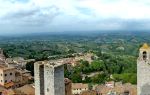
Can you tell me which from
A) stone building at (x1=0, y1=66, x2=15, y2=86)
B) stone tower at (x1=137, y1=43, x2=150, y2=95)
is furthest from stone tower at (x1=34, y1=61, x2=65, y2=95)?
stone building at (x1=0, y1=66, x2=15, y2=86)

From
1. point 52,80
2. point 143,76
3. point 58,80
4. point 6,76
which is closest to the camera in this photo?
point 52,80

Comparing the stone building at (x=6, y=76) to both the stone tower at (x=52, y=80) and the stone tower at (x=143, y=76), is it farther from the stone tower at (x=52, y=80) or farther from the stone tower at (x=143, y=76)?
the stone tower at (x=143, y=76)

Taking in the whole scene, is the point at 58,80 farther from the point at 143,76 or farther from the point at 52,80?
the point at 143,76

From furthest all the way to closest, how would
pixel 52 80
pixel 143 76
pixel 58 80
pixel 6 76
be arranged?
Answer: pixel 6 76 → pixel 143 76 → pixel 58 80 → pixel 52 80

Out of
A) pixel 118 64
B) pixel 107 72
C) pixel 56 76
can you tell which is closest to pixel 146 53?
pixel 56 76

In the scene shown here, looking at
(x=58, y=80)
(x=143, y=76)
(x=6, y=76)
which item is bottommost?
(x=6, y=76)

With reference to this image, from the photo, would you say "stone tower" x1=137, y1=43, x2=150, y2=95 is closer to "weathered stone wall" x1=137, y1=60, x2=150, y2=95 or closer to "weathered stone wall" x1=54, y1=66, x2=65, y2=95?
"weathered stone wall" x1=137, y1=60, x2=150, y2=95

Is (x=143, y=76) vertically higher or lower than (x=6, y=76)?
higher

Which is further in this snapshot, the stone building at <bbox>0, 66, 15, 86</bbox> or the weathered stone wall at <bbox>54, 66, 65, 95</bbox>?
the stone building at <bbox>0, 66, 15, 86</bbox>

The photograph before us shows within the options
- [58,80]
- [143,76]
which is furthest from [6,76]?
[143,76]

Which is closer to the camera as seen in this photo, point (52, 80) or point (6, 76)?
point (52, 80)

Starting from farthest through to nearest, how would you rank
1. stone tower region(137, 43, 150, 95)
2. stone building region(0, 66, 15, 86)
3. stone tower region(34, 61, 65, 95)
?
stone building region(0, 66, 15, 86) → stone tower region(137, 43, 150, 95) → stone tower region(34, 61, 65, 95)
